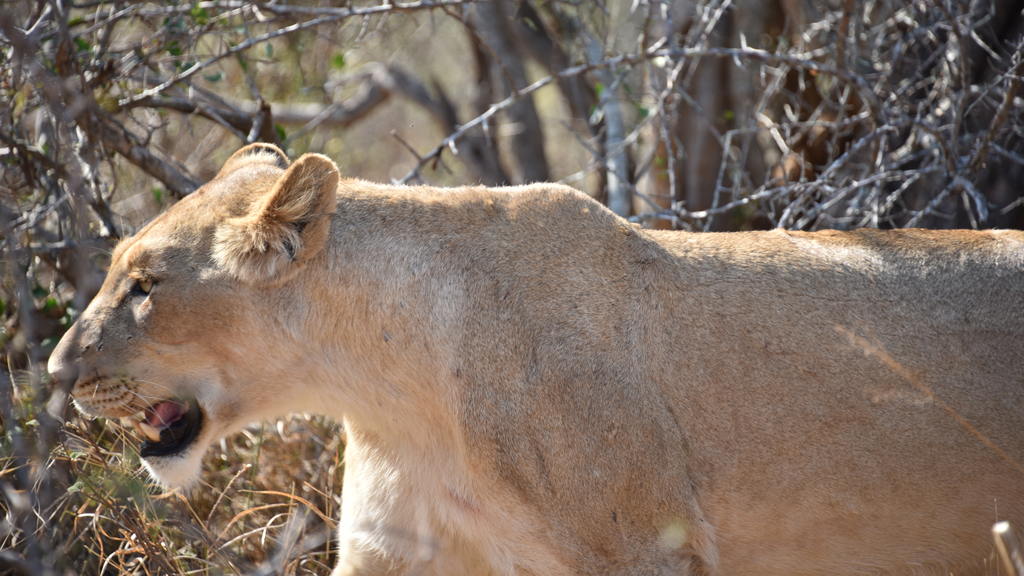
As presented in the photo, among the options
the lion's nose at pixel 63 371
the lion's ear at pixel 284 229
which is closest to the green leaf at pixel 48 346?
the lion's nose at pixel 63 371

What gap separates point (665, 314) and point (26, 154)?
2.95 m

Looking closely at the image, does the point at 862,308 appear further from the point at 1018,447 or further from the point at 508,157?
the point at 508,157

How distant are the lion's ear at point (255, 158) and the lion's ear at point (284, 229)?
491mm

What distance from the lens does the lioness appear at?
2369mm

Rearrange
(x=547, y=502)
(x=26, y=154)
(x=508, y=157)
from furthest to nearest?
(x=508, y=157)
(x=26, y=154)
(x=547, y=502)

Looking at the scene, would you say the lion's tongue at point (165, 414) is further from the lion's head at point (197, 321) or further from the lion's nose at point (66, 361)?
the lion's nose at point (66, 361)

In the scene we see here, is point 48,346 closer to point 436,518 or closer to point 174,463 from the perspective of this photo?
point 174,463

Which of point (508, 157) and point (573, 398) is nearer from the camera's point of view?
point (573, 398)

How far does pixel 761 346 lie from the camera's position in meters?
2.61

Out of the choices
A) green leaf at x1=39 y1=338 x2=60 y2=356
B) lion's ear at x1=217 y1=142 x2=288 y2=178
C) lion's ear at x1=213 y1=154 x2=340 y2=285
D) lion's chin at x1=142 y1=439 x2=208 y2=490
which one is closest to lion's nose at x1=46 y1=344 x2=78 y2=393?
lion's chin at x1=142 y1=439 x2=208 y2=490

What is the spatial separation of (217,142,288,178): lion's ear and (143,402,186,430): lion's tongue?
837mm

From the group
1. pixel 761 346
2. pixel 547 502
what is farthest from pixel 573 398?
pixel 761 346

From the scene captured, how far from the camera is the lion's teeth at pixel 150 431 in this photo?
2531 mm

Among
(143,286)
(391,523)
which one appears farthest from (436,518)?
(143,286)
